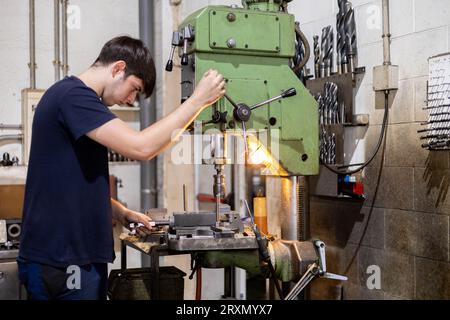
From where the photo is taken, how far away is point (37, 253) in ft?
5.21

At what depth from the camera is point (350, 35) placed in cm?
246

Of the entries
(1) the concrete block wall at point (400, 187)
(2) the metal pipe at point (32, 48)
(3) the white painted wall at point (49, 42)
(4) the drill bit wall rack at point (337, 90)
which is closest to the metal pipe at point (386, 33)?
(1) the concrete block wall at point (400, 187)

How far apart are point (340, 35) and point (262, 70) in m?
0.68

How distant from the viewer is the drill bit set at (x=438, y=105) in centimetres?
200

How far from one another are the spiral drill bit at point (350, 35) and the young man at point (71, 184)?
1.07 metres

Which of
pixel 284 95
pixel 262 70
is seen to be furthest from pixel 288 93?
pixel 262 70

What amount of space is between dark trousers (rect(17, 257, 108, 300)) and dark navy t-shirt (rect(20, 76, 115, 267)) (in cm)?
2

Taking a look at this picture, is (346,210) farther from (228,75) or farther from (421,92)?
(228,75)

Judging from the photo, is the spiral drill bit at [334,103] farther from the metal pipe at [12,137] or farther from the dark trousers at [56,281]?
the metal pipe at [12,137]

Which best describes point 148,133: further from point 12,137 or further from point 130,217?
point 12,137

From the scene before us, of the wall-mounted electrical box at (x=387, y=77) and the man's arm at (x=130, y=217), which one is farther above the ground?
the wall-mounted electrical box at (x=387, y=77)

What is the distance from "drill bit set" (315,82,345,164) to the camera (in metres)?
2.49
